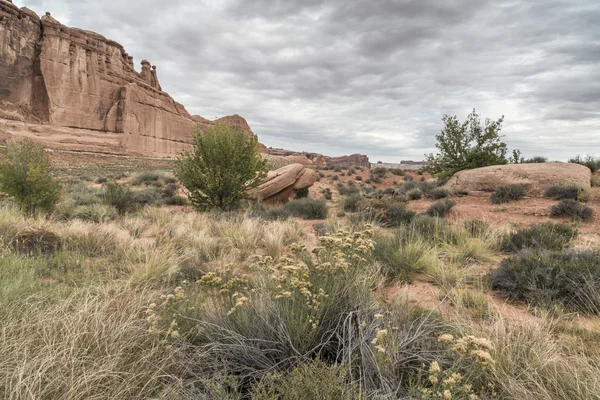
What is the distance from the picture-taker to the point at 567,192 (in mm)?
9555

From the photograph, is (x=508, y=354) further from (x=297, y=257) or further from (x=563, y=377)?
(x=297, y=257)

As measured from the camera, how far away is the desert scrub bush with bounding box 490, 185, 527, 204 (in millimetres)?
10352

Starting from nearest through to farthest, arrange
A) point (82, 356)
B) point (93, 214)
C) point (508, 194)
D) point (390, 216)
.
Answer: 1. point (82, 356)
2. point (93, 214)
3. point (390, 216)
4. point (508, 194)

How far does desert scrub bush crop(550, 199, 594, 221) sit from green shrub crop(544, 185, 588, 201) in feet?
4.96

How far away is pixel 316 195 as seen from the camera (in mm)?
17719

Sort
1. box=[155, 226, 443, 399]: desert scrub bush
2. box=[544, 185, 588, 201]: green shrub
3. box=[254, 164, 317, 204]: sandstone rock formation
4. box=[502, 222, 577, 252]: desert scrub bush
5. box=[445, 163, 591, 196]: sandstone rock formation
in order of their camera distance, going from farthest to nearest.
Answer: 1. box=[254, 164, 317, 204]: sandstone rock formation
2. box=[445, 163, 591, 196]: sandstone rock formation
3. box=[544, 185, 588, 201]: green shrub
4. box=[502, 222, 577, 252]: desert scrub bush
5. box=[155, 226, 443, 399]: desert scrub bush

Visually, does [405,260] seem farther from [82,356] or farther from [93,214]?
[93,214]

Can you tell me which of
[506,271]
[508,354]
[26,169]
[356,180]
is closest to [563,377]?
[508,354]

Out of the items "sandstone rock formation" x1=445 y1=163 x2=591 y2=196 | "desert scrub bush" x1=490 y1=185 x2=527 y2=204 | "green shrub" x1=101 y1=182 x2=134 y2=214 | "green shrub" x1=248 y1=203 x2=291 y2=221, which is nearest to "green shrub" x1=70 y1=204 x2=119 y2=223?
"green shrub" x1=101 y1=182 x2=134 y2=214

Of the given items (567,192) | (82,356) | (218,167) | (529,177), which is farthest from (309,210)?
(529,177)

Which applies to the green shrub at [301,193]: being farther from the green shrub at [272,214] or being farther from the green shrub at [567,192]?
the green shrub at [567,192]

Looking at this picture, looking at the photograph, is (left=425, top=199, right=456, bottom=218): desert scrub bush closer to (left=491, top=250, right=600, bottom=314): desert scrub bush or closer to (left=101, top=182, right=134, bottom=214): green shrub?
(left=491, top=250, right=600, bottom=314): desert scrub bush

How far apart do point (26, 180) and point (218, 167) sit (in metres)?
5.19

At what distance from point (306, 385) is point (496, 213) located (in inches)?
→ 383
